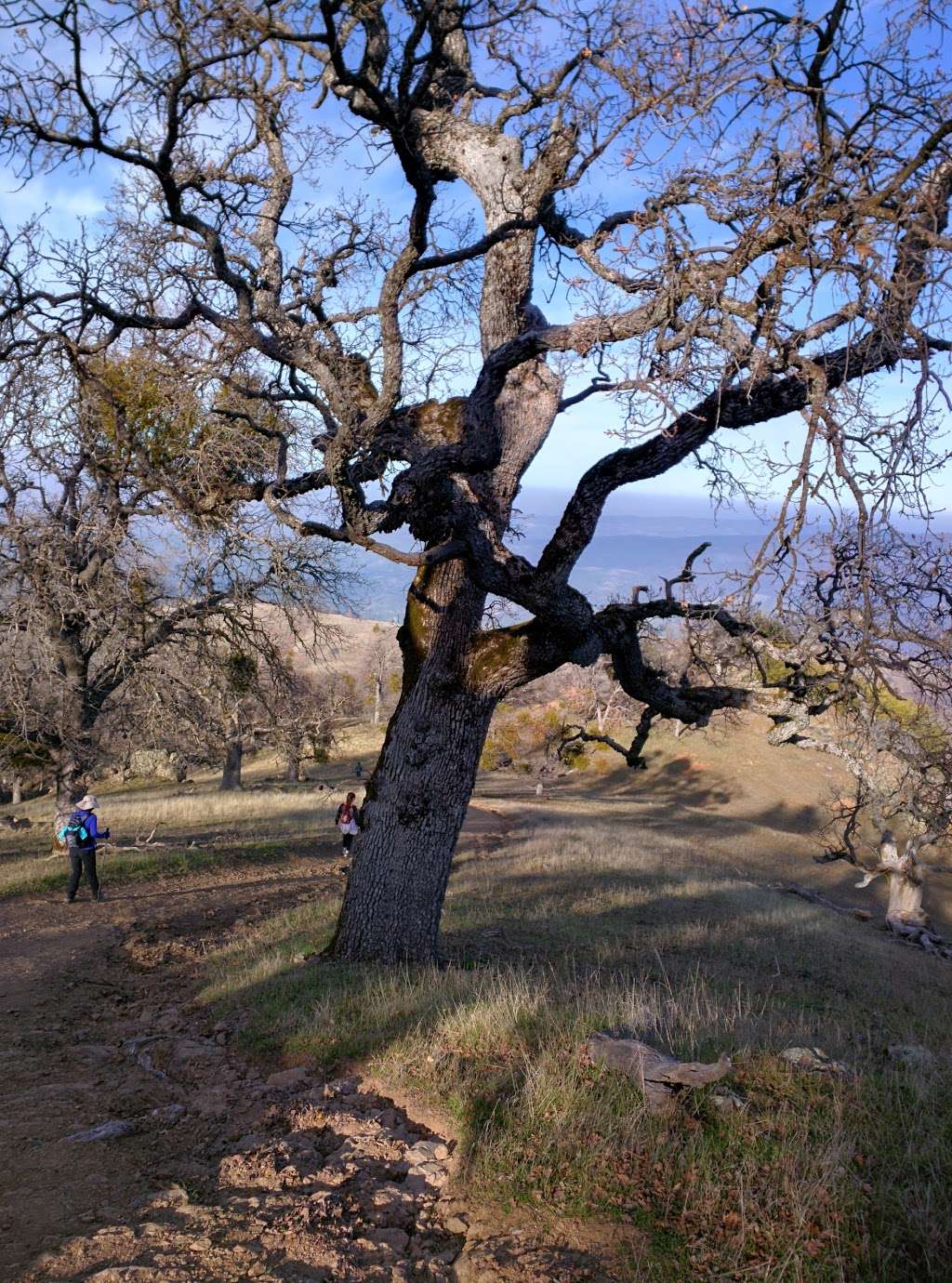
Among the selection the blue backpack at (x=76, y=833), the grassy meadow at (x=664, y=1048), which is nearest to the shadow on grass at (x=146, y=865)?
the grassy meadow at (x=664, y=1048)

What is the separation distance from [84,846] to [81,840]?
0.32 ft

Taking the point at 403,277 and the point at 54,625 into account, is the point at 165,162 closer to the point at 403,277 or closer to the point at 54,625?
the point at 403,277

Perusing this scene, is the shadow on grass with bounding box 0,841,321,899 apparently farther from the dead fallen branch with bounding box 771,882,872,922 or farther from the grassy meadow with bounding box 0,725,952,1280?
the dead fallen branch with bounding box 771,882,872,922

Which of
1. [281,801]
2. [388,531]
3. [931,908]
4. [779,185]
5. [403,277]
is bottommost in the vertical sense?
[931,908]

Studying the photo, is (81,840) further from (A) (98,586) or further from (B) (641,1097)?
(B) (641,1097)

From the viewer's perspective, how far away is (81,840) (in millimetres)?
12766

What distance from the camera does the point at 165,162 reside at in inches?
249

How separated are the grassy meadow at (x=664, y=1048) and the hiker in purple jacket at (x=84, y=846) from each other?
1.73 meters

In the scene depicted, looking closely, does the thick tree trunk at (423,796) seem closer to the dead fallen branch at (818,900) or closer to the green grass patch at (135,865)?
the green grass patch at (135,865)

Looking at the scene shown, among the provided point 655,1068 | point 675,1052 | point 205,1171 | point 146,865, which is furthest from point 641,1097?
point 146,865

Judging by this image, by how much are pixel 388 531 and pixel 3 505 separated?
30.6 ft

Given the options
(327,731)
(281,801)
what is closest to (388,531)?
(281,801)

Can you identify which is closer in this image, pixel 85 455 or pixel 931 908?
pixel 85 455

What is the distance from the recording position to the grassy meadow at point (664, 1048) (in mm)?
3453
